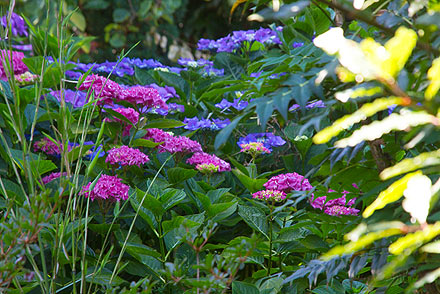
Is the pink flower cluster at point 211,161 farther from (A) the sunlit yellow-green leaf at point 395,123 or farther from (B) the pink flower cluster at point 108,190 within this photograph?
(A) the sunlit yellow-green leaf at point 395,123

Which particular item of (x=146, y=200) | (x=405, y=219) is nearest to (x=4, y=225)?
(x=146, y=200)

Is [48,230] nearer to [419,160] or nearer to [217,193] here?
[217,193]

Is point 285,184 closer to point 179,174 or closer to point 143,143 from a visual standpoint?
point 179,174

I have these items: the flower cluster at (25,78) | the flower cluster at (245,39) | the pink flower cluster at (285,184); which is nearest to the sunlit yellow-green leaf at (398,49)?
the pink flower cluster at (285,184)

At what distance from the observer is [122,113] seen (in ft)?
5.65

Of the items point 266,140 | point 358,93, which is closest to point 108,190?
point 266,140

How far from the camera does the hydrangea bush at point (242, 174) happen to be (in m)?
0.68

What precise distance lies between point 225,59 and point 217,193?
114cm

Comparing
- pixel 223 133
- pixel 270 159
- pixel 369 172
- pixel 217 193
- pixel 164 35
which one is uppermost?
pixel 223 133

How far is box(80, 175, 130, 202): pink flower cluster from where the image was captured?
1.51 meters

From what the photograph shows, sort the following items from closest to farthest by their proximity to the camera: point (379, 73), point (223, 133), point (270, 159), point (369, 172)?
point (379, 73) → point (223, 133) → point (369, 172) → point (270, 159)

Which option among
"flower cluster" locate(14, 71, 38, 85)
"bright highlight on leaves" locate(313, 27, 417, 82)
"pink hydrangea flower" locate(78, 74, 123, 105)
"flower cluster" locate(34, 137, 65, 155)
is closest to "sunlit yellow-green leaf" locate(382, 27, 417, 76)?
"bright highlight on leaves" locate(313, 27, 417, 82)

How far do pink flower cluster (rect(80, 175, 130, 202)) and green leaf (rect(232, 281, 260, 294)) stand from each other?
1.31 feet

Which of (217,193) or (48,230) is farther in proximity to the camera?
(217,193)
